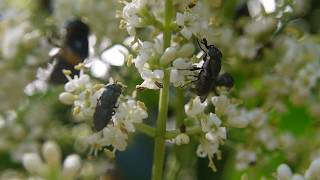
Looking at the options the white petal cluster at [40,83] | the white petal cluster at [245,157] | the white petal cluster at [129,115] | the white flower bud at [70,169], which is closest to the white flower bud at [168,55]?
the white petal cluster at [129,115]

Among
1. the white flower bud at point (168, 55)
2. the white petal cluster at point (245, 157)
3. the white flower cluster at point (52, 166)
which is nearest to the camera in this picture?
the white flower cluster at point (52, 166)

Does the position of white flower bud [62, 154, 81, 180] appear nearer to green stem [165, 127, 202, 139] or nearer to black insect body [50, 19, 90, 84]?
green stem [165, 127, 202, 139]

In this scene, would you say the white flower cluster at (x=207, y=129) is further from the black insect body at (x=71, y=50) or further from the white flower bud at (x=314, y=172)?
the black insect body at (x=71, y=50)

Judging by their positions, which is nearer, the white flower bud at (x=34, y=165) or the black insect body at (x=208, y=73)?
the white flower bud at (x=34, y=165)

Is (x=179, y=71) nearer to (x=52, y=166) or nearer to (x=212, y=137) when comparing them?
(x=212, y=137)

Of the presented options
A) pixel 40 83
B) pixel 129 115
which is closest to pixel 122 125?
pixel 129 115

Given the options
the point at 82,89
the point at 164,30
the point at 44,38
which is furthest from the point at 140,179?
the point at 164,30

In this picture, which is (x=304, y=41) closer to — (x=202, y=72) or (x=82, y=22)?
(x=82, y=22)
